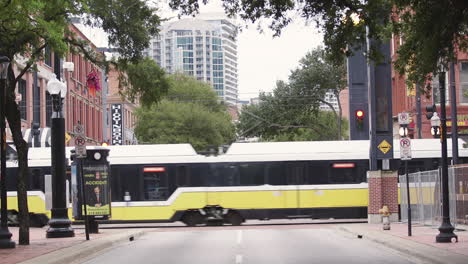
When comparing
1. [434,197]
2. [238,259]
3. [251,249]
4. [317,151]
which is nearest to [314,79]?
[317,151]

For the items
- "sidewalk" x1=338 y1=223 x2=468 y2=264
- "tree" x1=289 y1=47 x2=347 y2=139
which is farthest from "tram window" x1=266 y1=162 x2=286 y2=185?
"tree" x1=289 y1=47 x2=347 y2=139

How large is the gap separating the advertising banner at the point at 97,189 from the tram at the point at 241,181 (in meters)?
5.82

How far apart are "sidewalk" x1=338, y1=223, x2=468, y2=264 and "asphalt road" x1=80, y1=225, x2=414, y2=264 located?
33cm

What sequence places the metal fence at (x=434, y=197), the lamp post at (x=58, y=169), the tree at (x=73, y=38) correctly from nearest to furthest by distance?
the tree at (x=73, y=38) → the lamp post at (x=58, y=169) → the metal fence at (x=434, y=197)

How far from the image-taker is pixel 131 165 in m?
37.4

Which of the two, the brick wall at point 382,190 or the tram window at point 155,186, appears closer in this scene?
the brick wall at point 382,190

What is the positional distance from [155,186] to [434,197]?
12.6 m

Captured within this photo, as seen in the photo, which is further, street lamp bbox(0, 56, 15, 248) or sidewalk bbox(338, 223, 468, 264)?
street lamp bbox(0, 56, 15, 248)

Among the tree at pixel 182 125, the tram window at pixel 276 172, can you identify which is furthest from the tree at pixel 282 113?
the tram window at pixel 276 172

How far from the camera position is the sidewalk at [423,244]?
701 inches

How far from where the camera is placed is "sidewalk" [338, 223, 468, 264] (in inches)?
701

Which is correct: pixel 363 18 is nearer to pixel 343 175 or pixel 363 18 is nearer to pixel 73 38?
pixel 73 38

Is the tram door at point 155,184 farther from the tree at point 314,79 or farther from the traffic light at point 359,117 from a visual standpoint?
the tree at point 314,79

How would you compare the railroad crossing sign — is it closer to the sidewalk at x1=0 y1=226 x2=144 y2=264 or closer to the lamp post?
the lamp post
